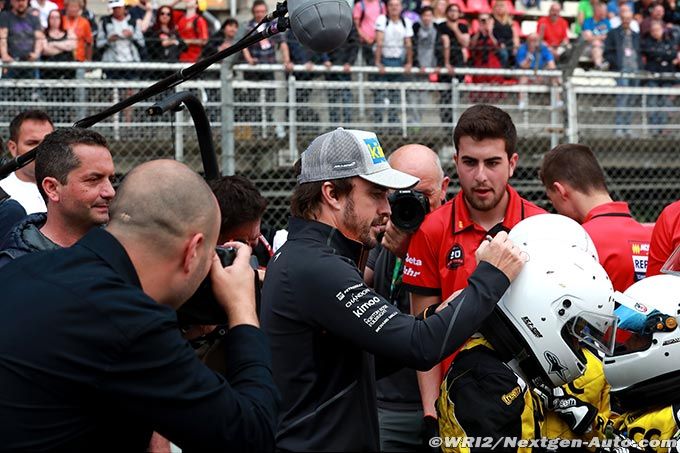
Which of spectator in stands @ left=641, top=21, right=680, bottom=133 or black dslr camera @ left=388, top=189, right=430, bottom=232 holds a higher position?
spectator in stands @ left=641, top=21, right=680, bottom=133

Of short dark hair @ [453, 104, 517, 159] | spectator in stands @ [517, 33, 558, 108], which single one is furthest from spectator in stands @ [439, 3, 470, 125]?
short dark hair @ [453, 104, 517, 159]

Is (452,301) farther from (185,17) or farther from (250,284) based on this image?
(185,17)

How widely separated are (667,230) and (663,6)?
10.9m

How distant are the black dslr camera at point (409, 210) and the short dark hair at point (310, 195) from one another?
45 centimetres

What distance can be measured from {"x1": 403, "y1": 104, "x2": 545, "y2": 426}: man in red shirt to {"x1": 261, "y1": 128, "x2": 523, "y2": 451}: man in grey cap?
0.73 meters

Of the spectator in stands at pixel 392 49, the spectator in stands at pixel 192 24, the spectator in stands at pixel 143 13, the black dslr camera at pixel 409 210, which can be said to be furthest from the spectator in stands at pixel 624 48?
the black dslr camera at pixel 409 210

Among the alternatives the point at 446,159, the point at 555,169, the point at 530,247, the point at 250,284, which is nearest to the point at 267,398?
the point at 250,284

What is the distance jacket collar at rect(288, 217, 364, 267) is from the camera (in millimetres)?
3193

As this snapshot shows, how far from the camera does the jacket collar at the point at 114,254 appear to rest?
229 centimetres

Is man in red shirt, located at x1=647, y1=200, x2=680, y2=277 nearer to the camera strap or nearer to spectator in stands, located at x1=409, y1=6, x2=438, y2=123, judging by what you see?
the camera strap

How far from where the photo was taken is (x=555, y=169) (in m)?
5.08

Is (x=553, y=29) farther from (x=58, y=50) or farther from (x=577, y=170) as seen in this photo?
(x=577, y=170)

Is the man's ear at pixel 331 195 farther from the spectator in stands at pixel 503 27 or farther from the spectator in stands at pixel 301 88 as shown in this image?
the spectator in stands at pixel 503 27

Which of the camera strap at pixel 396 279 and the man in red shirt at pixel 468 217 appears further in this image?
the camera strap at pixel 396 279
